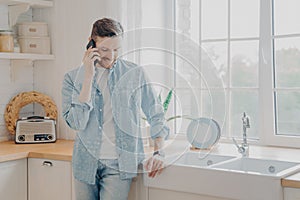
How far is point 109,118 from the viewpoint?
236cm

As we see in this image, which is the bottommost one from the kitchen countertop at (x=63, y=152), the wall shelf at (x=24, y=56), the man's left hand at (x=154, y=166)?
the man's left hand at (x=154, y=166)

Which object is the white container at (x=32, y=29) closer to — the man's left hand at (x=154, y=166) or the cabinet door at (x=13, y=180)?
the cabinet door at (x=13, y=180)

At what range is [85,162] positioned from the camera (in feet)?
7.77

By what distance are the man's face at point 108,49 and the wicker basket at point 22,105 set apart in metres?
1.10

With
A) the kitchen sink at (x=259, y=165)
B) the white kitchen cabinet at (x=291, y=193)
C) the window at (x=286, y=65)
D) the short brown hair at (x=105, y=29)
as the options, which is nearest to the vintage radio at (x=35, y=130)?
the short brown hair at (x=105, y=29)

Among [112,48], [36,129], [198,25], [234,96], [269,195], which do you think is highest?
[198,25]

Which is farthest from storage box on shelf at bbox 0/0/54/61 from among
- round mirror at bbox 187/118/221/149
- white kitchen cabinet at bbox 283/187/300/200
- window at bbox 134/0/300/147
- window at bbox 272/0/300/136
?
white kitchen cabinet at bbox 283/187/300/200

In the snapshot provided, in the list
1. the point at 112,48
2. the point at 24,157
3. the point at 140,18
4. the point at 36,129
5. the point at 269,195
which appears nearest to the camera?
the point at 269,195

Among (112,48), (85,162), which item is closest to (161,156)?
(85,162)

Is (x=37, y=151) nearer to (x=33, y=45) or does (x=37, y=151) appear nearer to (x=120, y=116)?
(x=120, y=116)

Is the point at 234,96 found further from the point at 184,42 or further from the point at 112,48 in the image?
the point at 112,48

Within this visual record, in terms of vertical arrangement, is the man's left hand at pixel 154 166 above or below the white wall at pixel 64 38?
below

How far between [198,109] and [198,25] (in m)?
0.57

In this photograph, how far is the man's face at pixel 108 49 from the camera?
7.53ft
